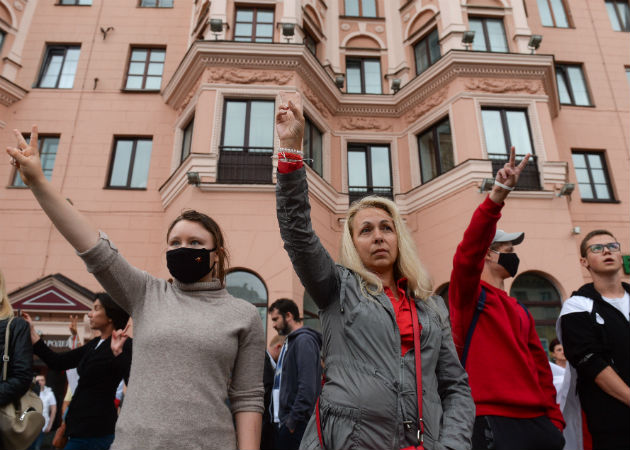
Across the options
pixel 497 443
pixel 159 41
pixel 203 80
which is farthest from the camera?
pixel 159 41

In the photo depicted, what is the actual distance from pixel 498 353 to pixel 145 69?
1385 cm

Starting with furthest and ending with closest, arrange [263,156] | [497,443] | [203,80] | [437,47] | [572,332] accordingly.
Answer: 1. [437,47]
2. [203,80]
3. [263,156]
4. [572,332]
5. [497,443]

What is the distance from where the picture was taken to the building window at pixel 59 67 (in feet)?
42.5

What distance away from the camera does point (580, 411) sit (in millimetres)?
2996

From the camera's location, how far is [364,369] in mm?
1798

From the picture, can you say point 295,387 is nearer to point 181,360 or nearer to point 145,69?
point 181,360

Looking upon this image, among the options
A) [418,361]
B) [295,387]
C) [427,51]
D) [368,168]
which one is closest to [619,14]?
[427,51]

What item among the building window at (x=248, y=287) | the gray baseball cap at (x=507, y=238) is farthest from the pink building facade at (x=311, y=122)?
the gray baseball cap at (x=507, y=238)

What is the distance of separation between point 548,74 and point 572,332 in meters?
11.2

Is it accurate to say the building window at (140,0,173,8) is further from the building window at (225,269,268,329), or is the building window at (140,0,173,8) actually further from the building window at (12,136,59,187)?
the building window at (225,269,268,329)

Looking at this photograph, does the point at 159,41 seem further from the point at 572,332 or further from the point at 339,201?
the point at 572,332

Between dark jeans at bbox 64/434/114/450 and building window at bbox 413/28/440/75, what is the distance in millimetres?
12397

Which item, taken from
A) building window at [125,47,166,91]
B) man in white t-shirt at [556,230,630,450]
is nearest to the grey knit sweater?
man in white t-shirt at [556,230,630,450]

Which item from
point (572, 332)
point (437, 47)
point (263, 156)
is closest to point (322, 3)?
point (437, 47)
